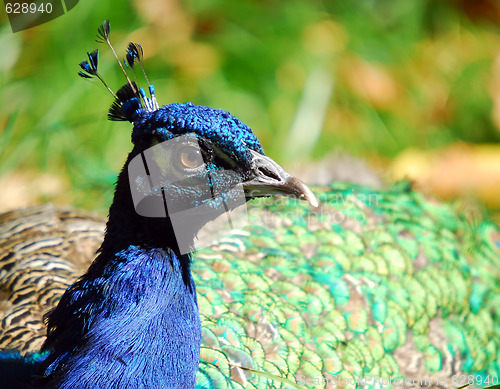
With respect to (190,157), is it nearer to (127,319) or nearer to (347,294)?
(127,319)

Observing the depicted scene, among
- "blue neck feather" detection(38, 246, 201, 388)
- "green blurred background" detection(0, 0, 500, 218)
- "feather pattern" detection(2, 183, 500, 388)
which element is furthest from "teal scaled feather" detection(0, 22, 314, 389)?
"green blurred background" detection(0, 0, 500, 218)

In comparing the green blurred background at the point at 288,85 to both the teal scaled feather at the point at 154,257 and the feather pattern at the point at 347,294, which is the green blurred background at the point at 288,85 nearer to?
the feather pattern at the point at 347,294

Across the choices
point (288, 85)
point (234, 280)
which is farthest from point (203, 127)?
point (288, 85)

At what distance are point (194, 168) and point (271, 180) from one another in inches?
6.6

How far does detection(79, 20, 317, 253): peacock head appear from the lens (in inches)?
54.0

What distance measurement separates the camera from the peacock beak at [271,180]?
1396 millimetres

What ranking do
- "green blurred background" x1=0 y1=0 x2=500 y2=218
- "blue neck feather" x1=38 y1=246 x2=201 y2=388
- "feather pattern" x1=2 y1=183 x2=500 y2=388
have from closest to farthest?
"blue neck feather" x1=38 y1=246 x2=201 y2=388 → "feather pattern" x1=2 y1=183 x2=500 y2=388 → "green blurred background" x1=0 y1=0 x2=500 y2=218

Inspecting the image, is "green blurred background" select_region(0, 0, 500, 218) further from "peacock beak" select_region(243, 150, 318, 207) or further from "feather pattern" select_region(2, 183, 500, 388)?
"peacock beak" select_region(243, 150, 318, 207)

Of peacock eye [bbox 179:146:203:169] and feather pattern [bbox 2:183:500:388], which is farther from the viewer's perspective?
feather pattern [bbox 2:183:500:388]

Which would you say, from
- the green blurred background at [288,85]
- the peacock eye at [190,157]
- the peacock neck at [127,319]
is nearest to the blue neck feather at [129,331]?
the peacock neck at [127,319]

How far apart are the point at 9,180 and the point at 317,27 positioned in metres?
1.88

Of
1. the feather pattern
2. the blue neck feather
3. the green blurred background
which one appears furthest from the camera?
the green blurred background

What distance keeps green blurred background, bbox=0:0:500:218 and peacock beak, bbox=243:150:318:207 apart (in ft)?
4.57

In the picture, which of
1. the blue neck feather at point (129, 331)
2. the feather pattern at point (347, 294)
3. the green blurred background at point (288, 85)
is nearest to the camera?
the blue neck feather at point (129, 331)
